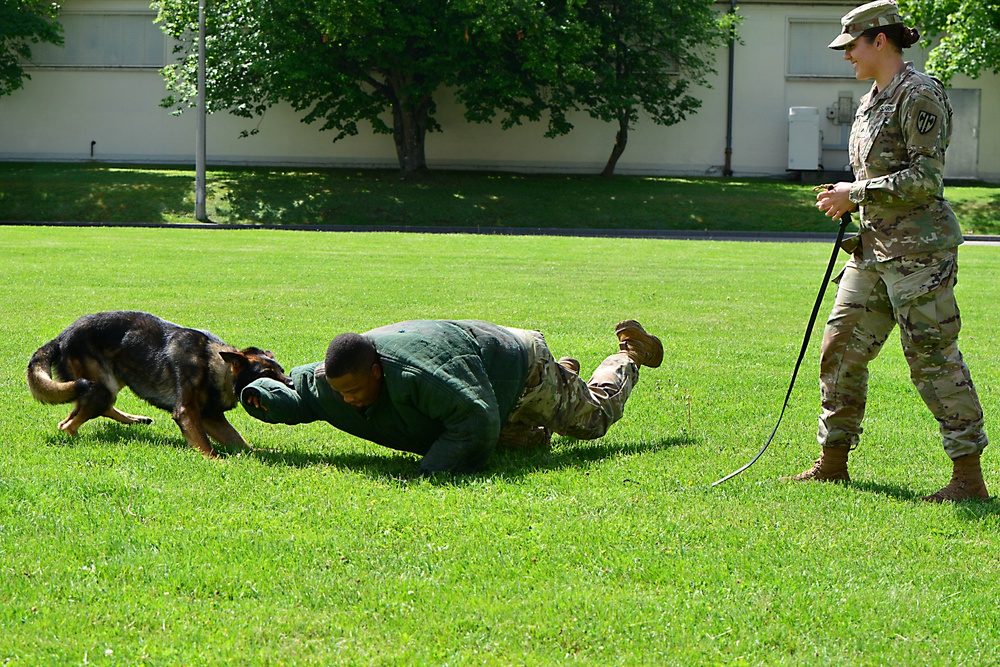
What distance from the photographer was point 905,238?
513 cm

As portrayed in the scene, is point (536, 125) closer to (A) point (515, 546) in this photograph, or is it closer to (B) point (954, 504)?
(B) point (954, 504)

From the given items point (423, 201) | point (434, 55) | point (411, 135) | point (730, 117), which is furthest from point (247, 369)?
point (730, 117)

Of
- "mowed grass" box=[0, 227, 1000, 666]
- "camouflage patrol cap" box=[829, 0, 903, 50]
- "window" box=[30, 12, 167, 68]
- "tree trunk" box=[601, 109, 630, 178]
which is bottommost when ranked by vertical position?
"mowed grass" box=[0, 227, 1000, 666]

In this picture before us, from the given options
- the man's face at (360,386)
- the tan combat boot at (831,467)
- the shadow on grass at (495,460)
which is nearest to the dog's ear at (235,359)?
the shadow on grass at (495,460)

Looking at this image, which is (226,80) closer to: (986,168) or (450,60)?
(450,60)

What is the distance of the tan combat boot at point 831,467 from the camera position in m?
5.59

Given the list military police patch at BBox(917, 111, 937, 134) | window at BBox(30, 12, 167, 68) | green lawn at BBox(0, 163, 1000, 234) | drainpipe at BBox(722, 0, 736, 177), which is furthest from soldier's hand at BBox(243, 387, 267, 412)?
window at BBox(30, 12, 167, 68)

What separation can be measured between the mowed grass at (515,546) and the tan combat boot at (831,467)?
116 mm

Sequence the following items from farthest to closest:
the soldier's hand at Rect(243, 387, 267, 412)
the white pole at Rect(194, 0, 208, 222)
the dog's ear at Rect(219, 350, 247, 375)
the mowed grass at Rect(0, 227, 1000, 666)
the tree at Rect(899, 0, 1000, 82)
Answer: the tree at Rect(899, 0, 1000, 82), the white pole at Rect(194, 0, 208, 222), the dog's ear at Rect(219, 350, 247, 375), the soldier's hand at Rect(243, 387, 267, 412), the mowed grass at Rect(0, 227, 1000, 666)

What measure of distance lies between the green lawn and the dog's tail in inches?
985

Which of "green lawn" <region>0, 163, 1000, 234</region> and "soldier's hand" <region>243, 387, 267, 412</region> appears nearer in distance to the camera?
"soldier's hand" <region>243, 387, 267, 412</region>

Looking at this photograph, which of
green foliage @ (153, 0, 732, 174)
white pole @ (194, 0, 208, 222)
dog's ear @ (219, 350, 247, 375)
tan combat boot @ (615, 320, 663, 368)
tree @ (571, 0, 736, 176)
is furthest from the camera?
tree @ (571, 0, 736, 176)

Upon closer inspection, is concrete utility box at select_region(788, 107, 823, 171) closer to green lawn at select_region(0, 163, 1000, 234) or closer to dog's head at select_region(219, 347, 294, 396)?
green lawn at select_region(0, 163, 1000, 234)

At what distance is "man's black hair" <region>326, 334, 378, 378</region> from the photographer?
206 inches
